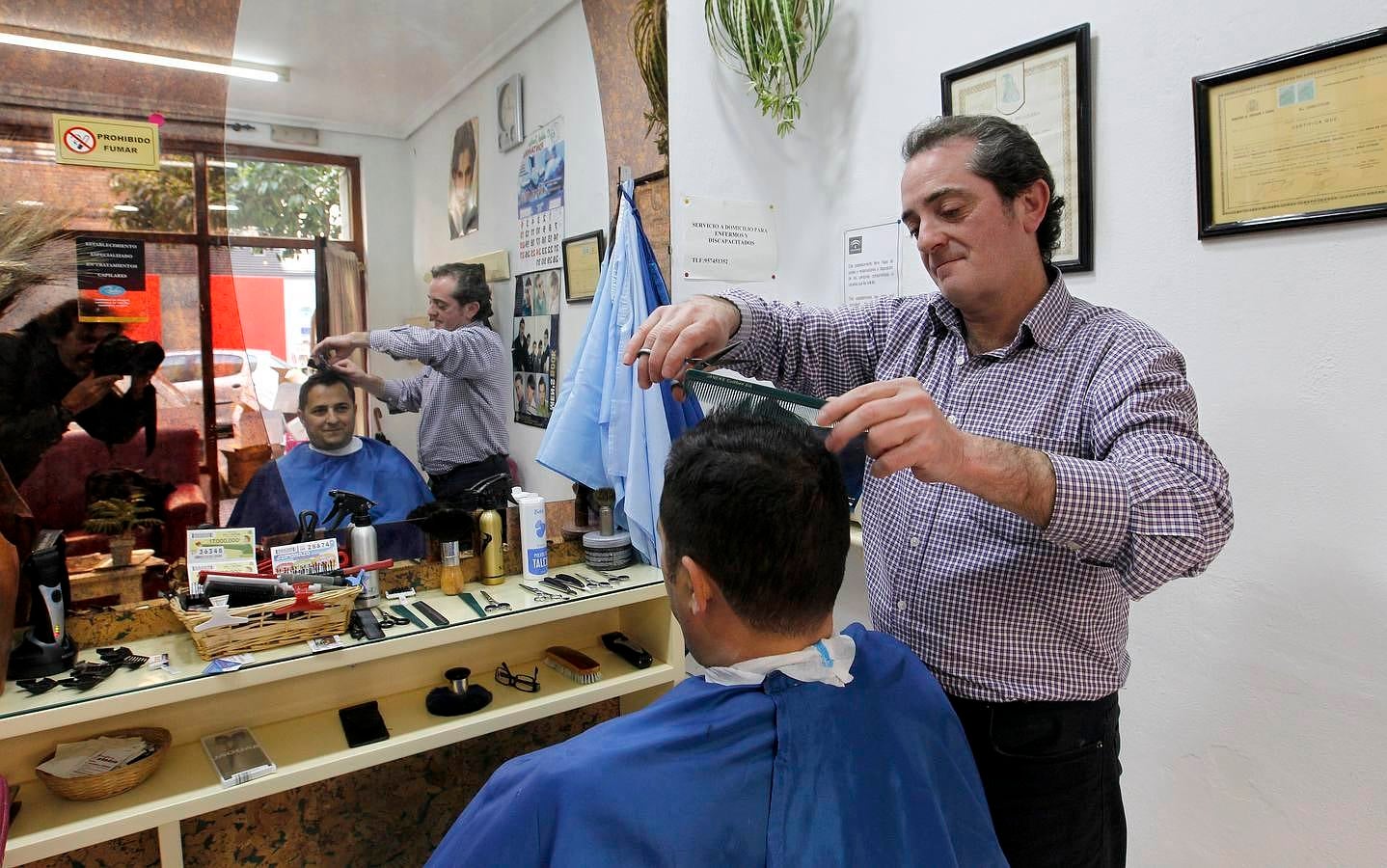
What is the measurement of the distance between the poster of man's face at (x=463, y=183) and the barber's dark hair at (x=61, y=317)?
2.76 ft

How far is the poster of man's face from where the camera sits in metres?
2.27

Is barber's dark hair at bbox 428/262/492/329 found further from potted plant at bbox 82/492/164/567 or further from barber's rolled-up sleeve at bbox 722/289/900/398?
barber's rolled-up sleeve at bbox 722/289/900/398

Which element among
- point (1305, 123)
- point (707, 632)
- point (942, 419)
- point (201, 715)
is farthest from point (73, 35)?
point (1305, 123)

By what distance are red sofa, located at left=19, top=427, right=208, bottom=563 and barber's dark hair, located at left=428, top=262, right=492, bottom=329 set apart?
2.38 ft

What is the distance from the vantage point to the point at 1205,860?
1.67 meters

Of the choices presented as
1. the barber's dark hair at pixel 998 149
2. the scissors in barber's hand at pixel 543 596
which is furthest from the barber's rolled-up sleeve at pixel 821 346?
the scissors in barber's hand at pixel 543 596

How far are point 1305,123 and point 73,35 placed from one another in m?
2.41

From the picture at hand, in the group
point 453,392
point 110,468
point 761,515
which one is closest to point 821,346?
point 761,515

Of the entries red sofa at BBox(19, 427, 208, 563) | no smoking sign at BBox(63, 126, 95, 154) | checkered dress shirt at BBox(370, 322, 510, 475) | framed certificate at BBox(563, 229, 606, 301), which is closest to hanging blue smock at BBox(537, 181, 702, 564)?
framed certificate at BBox(563, 229, 606, 301)

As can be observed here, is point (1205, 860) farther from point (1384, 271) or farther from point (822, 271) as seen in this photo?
point (822, 271)

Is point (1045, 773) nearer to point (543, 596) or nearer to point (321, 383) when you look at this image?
point (543, 596)

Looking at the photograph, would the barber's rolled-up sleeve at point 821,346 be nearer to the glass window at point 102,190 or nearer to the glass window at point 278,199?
the glass window at point 278,199

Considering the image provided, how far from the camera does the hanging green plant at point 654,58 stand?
102 inches

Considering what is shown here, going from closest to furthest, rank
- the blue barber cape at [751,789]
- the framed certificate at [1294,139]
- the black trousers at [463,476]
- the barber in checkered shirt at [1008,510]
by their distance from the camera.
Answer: the blue barber cape at [751,789] < the barber in checkered shirt at [1008,510] < the framed certificate at [1294,139] < the black trousers at [463,476]
